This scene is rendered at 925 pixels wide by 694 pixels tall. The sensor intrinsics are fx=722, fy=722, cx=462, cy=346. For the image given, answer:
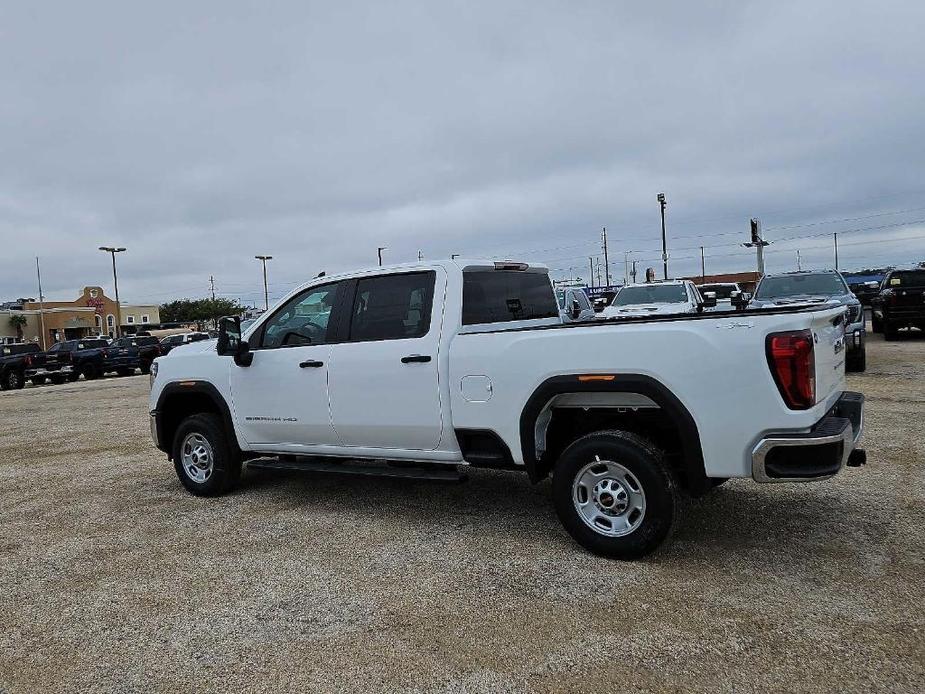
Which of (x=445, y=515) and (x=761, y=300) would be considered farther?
(x=761, y=300)

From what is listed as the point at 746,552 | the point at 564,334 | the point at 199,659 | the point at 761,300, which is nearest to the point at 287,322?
the point at 564,334

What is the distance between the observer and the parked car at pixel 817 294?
40.1 feet

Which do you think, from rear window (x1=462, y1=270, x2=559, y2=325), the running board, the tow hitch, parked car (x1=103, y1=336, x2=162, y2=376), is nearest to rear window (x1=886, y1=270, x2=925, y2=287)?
rear window (x1=462, y1=270, x2=559, y2=325)

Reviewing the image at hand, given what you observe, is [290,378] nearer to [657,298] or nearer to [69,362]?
[657,298]

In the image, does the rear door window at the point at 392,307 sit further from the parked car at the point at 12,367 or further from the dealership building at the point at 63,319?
the dealership building at the point at 63,319

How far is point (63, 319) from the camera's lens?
2872 inches

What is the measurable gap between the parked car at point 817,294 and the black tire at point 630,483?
9.08 meters

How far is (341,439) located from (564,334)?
6.80 feet

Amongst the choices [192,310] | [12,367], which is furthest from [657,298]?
[192,310]

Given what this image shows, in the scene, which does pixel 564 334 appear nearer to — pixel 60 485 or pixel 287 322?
pixel 287 322

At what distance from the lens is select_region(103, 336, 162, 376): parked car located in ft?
90.5

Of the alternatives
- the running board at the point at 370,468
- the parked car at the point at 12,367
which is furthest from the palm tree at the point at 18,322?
the running board at the point at 370,468

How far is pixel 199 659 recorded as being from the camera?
3348 mm

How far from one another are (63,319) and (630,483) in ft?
263
